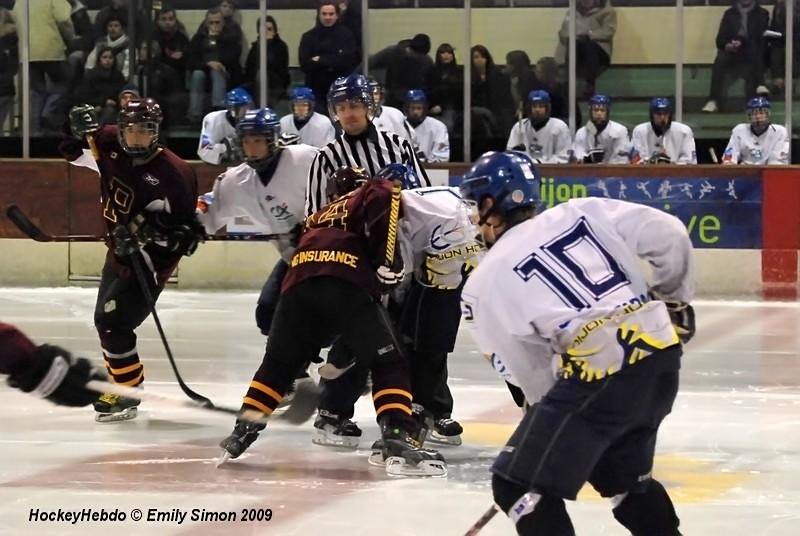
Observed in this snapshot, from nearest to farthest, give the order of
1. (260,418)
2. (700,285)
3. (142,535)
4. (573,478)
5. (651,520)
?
(573,478) < (651,520) < (142,535) < (260,418) < (700,285)

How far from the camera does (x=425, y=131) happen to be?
386 inches

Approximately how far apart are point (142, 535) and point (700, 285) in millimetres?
6133

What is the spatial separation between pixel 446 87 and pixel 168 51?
2.13 meters

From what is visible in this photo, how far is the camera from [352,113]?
481 cm

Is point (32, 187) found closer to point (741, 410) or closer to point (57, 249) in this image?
point (57, 249)

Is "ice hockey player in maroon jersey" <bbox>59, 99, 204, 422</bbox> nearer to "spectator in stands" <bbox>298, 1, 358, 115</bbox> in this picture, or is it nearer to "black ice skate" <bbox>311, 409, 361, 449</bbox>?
"black ice skate" <bbox>311, 409, 361, 449</bbox>

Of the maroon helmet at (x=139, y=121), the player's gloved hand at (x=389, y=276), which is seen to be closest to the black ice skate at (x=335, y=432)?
the player's gloved hand at (x=389, y=276)

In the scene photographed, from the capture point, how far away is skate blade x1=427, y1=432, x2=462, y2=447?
4.79 m

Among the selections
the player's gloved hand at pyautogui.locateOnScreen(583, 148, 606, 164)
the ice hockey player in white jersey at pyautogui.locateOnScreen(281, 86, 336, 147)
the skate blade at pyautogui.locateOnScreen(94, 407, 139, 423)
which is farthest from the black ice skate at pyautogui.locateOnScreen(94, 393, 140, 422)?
the player's gloved hand at pyautogui.locateOnScreen(583, 148, 606, 164)

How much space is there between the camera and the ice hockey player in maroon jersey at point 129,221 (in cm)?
528

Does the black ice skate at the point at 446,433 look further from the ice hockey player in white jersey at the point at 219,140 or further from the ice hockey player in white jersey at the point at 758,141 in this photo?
the ice hockey player in white jersey at the point at 758,141

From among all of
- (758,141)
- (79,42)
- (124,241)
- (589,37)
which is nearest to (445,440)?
(124,241)

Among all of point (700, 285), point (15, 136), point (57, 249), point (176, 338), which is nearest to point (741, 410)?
point (176, 338)

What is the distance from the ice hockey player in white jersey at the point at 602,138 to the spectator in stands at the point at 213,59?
2.63 m
